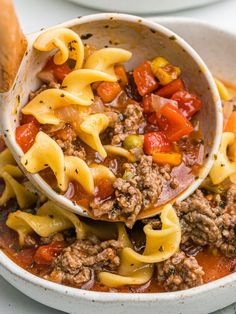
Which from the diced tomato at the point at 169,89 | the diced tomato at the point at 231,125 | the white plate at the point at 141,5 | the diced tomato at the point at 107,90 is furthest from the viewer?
the white plate at the point at 141,5

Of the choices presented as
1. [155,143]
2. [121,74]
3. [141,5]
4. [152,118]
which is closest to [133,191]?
[155,143]

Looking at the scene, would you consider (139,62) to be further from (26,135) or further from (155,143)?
(26,135)

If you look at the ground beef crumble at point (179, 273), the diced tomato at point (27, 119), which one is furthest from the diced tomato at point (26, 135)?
the ground beef crumble at point (179, 273)

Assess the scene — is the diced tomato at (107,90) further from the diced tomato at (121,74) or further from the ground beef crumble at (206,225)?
the ground beef crumble at (206,225)

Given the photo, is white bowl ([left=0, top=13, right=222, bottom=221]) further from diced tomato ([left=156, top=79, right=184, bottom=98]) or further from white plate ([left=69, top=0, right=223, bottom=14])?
white plate ([left=69, top=0, right=223, bottom=14])

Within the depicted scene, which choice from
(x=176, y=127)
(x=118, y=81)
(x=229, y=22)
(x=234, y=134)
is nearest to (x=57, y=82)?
(x=118, y=81)

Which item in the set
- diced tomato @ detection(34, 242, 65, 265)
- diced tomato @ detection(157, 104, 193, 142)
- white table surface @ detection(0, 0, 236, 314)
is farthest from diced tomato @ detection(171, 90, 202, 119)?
white table surface @ detection(0, 0, 236, 314)
